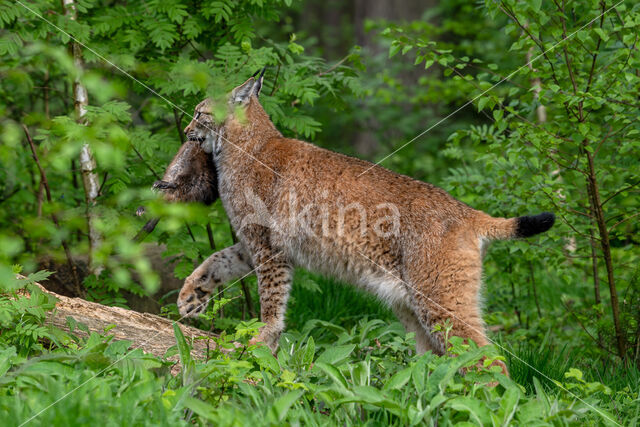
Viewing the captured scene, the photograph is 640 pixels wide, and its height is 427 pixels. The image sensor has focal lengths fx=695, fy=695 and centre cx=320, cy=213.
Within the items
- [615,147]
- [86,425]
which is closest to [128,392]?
[86,425]

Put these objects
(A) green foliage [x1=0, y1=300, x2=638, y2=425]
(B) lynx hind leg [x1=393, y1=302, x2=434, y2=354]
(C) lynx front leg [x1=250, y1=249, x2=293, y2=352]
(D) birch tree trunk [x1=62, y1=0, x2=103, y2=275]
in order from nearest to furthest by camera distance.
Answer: (A) green foliage [x1=0, y1=300, x2=638, y2=425] < (B) lynx hind leg [x1=393, y1=302, x2=434, y2=354] < (C) lynx front leg [x1=250, y1=249, x2=293, y2=352] < (D) birch tree trunk [x1=62, y1=0, x2=103, y2=275]

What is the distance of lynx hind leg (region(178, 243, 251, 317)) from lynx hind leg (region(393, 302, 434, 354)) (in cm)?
120

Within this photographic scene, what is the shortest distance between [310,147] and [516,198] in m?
1.57

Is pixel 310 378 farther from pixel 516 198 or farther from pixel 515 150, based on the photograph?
pixel 516 198

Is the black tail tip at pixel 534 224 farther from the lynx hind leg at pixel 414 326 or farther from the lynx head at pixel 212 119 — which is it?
the lynx head at pixel 212 119

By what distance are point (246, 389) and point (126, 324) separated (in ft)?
4.80

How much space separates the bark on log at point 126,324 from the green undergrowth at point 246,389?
0.27 metres

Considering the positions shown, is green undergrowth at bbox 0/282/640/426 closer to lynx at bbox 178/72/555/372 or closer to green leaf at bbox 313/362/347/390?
green leaf at bbox 313/362/347/390

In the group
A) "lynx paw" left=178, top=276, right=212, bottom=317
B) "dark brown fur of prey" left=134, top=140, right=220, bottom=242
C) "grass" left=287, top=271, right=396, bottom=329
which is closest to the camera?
"lynx paw" left=178, top=276, right=212, bottom=317

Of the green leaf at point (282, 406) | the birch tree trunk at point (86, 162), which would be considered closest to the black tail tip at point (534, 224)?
the green leaf at point (282, 406)

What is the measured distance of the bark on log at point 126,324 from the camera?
4.08 m

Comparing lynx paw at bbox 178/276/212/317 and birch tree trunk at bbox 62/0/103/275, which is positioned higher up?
birch tree trunk at bbox 62/0/103/275

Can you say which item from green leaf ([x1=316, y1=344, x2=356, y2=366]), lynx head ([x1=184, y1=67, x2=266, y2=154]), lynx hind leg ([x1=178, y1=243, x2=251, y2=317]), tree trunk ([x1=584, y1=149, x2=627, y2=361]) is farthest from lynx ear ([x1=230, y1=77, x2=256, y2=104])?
tree trunk ([x1=584, y1=149, x2=627, y2=361])

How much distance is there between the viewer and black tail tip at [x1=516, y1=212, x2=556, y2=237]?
400 cm
